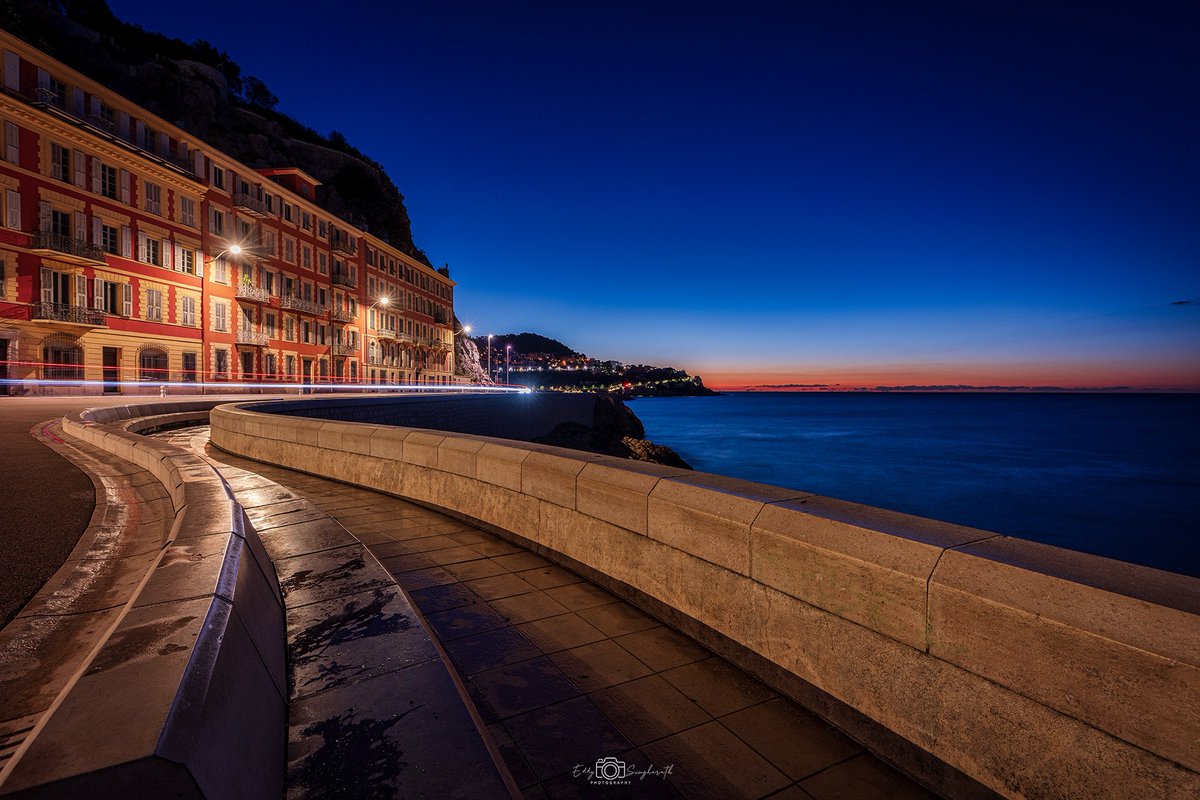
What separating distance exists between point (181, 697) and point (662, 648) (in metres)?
2.65

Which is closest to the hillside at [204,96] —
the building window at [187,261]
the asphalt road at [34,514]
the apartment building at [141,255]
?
the apartment building at [141,255]

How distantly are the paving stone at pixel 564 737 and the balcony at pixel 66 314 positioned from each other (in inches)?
1304

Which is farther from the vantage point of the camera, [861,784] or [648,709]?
[648,709]

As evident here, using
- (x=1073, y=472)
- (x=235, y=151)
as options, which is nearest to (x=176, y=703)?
(x=1073, y=472)

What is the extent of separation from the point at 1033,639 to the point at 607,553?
280cm

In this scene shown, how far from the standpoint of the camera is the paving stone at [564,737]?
2.54 meters

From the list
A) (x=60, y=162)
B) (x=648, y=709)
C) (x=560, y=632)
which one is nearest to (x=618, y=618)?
(x=560, y=632)

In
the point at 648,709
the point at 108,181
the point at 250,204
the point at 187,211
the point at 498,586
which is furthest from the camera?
the point at 250,204

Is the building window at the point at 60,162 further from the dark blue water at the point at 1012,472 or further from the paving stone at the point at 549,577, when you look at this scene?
the dark blue water at the point at 1012,472

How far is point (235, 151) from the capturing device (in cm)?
4681

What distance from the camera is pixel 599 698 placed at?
3014mm

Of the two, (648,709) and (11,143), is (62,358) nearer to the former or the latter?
(11,143)

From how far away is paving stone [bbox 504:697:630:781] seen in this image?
8.32 ft

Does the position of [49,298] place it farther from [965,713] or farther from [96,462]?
[965,713]
